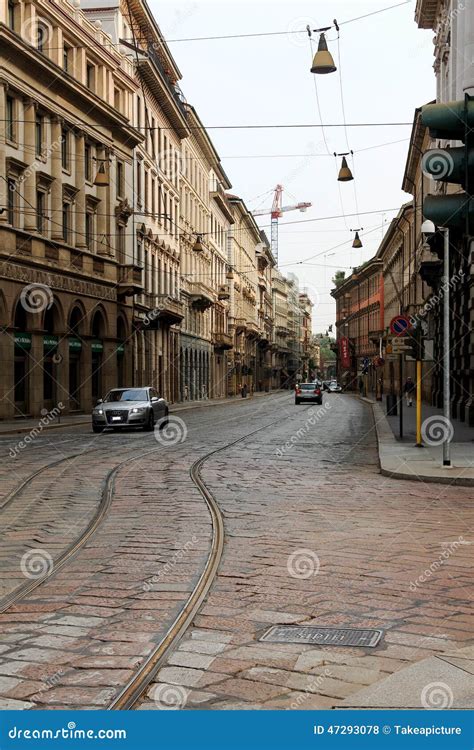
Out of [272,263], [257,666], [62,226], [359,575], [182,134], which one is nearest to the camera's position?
[257,666]

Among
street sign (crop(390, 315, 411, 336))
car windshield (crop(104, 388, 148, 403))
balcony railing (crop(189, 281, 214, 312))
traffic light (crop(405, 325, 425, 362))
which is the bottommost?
car windshield (crop(104, 388, 148, 403))

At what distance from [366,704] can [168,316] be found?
5280 cm

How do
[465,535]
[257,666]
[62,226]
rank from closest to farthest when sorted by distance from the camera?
1. [257,666]
2. [465,535]
3. [62,226]

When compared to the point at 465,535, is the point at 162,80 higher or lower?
higher

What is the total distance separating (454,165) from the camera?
6.18 meters

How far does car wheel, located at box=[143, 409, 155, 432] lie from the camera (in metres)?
29.3

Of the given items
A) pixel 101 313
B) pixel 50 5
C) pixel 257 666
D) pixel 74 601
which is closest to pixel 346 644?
pixel 257 666

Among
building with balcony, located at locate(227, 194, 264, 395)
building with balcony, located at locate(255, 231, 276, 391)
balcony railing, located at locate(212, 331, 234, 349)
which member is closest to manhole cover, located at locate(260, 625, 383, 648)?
balcony railing, located at locate(212, 331, 234, 349)

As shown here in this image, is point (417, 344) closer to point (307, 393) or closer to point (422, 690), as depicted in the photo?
point (422, 690)

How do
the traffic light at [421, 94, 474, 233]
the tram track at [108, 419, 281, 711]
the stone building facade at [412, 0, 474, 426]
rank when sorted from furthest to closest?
the stone building facade at [412, 0, 474, 426] < the traffic light at [421, 94, 474, 233] < the tram track at [108, 419, 281, 711]

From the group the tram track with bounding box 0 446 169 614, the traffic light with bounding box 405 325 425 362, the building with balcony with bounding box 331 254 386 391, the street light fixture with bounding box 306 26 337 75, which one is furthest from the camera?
the building with balcony with bounding box 331 254 386 391

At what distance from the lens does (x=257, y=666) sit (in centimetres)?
529

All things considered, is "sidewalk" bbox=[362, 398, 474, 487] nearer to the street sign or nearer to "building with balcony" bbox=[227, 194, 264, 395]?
the street sign

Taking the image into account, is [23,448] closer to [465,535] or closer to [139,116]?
[465,535]
